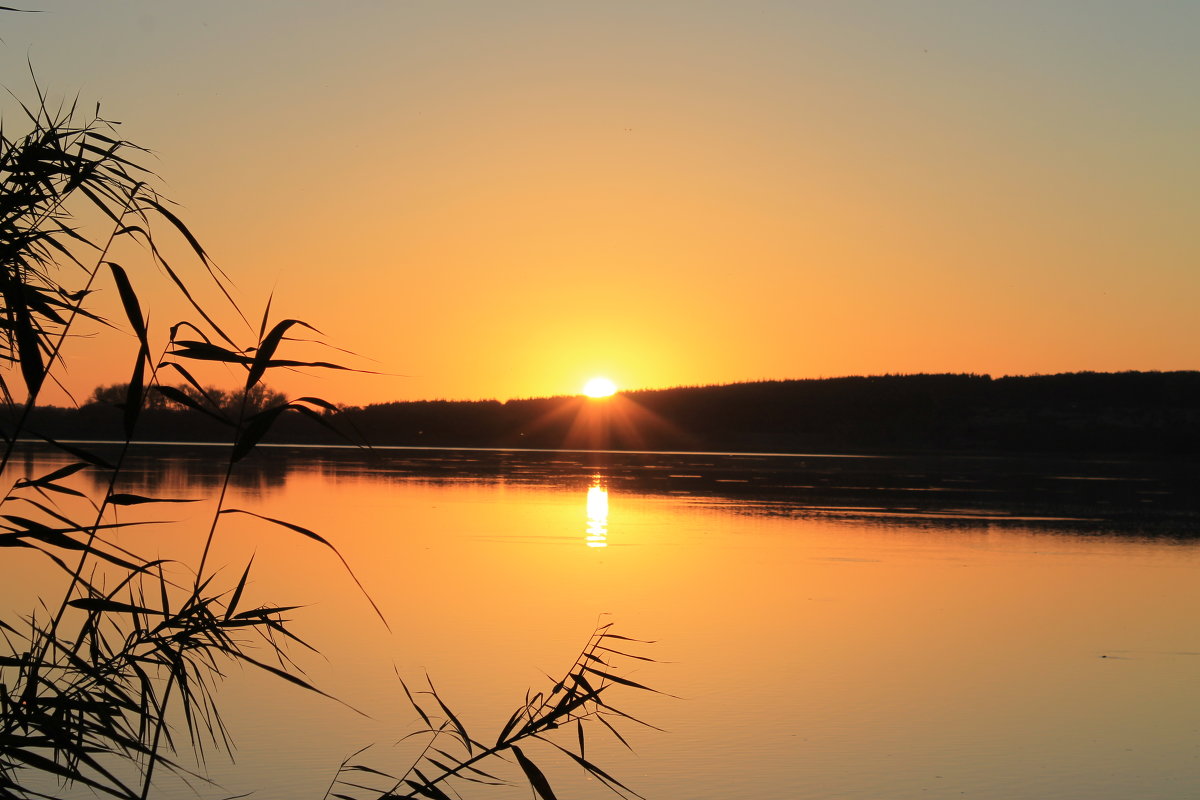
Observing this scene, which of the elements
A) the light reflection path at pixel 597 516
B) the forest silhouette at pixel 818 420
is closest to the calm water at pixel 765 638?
the light reflection path at pixel 597 516

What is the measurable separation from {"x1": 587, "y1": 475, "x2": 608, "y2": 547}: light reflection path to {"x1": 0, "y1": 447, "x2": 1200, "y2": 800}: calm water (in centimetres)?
11

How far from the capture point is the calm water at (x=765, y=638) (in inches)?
258

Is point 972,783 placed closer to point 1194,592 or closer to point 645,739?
point 645,739

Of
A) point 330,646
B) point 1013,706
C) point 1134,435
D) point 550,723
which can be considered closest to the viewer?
point 550,723

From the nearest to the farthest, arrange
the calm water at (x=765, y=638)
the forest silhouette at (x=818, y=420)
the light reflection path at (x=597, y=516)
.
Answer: the calm water at (x=765, y=638) < the light reflection path at (x=597, y=516) < the forest silhouette at (x=818, y=420)

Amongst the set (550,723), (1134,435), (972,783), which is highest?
(1134,435)

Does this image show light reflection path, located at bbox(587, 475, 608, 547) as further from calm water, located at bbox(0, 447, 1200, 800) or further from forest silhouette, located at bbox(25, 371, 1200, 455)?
forest silhouette, located at bbox(25, 371, 1200, 455)

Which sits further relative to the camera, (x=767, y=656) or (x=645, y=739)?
(x=767, y=656)

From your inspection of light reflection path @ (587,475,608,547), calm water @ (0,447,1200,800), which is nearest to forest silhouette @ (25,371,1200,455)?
light reflection path @ (587,475,608,547)

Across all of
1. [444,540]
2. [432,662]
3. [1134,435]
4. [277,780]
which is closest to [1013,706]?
[432,662]

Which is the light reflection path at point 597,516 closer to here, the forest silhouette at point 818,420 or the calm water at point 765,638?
the calm water at point 765,638

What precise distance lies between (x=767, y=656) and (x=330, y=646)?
3.33m

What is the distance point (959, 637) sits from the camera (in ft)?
33.8

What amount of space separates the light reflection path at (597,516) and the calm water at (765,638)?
106 millimetres
